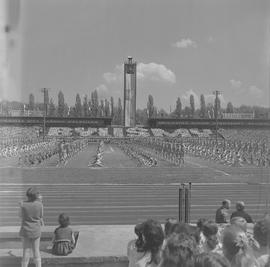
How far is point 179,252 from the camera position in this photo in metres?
2.90

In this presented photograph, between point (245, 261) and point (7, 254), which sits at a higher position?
point (245, 261)

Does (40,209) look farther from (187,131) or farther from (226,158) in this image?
(187,131)

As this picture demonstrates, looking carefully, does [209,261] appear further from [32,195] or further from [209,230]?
[32,195]

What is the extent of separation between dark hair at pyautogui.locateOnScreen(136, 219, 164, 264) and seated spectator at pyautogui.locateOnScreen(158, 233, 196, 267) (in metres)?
0.50

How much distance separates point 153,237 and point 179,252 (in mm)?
617

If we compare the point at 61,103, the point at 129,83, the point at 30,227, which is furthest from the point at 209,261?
the point at 61,103

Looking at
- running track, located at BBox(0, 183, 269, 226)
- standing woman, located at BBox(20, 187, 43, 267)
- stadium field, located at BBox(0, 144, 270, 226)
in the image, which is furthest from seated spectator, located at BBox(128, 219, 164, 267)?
running track, located at BBox(0, 183, 269, 226)

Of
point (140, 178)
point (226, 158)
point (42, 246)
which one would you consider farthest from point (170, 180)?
point (42, 246)

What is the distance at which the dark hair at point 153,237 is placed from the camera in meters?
3.48

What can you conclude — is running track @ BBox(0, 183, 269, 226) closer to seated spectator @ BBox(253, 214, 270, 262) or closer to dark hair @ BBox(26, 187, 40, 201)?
dark hair @ BBox(26, 187, 40, 201)

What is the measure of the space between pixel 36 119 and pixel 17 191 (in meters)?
69.5

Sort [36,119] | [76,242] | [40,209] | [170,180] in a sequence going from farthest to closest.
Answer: [36,119] < [170,180] < [76,242] < [40,209]

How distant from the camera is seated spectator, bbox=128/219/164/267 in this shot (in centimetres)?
349

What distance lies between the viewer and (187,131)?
300ft
